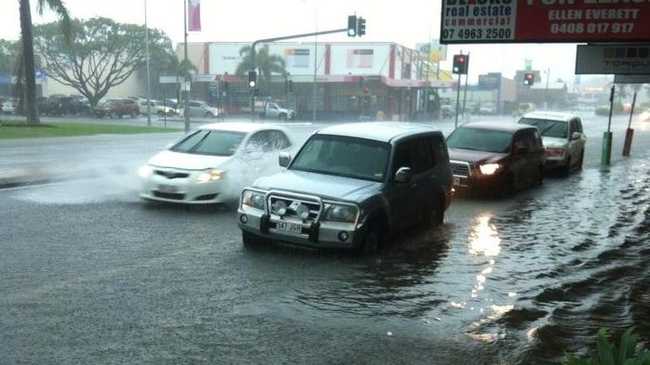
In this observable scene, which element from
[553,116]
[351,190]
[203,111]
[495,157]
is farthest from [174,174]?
[203,111]

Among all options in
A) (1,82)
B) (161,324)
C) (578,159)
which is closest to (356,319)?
(161,324)

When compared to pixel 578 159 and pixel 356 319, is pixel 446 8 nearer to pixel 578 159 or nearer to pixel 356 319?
pixel 356 319

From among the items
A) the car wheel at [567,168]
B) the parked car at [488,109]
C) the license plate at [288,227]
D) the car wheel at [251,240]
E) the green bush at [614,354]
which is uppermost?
the green bush at [614,354]

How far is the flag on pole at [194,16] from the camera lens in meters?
34.2

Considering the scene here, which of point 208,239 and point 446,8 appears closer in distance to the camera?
point 208,239

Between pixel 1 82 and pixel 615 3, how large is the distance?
234 ft

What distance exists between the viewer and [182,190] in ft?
36.7

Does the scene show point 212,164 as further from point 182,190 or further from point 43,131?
point 43,131

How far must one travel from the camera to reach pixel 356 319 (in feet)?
20.0

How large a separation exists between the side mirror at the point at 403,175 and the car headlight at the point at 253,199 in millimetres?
1790

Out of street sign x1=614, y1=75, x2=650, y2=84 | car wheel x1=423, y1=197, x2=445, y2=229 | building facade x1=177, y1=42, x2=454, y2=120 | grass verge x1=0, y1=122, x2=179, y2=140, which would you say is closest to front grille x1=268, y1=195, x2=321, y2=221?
car wheel x1=423, y1=197, x2=445, y2=229

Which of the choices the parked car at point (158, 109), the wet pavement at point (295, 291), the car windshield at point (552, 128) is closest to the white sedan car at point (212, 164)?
the wet pavement at point (295, 291)

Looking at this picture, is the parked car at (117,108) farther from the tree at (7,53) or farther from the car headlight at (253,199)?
the car headlight at (253,199)

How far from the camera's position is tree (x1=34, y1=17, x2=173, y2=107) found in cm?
5797
